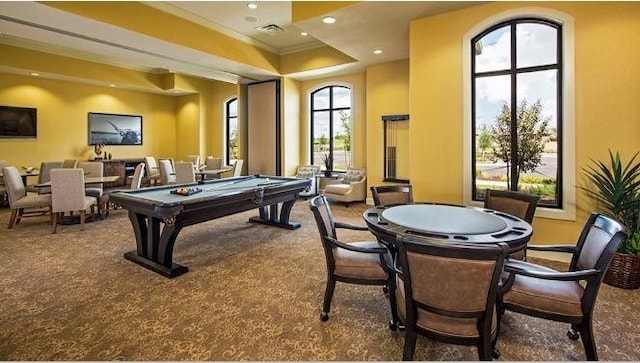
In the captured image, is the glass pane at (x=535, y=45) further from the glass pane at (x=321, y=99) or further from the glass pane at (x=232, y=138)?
the glass pane at (x=232, y=138)

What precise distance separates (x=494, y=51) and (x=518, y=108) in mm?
847

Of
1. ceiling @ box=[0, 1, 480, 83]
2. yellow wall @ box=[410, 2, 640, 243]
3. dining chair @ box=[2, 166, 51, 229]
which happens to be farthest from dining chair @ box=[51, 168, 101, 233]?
yellow wall @ box=[410, 2, 640, 243]

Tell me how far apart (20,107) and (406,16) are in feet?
31.5

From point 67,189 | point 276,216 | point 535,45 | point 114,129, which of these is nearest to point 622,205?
point 535,45

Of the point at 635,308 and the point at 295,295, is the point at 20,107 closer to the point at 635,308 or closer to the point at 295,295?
the point at 295,295

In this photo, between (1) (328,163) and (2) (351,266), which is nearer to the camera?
(2) (351,266)

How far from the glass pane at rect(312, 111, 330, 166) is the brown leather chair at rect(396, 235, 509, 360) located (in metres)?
7.41

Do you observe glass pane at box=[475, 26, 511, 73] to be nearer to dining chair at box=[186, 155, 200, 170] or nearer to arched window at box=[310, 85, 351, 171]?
arched window at box=[310, 85, 351, 171]

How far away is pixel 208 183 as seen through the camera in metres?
4.93

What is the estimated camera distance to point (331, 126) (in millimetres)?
8914

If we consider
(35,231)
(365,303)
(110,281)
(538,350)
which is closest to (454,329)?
(538,350)

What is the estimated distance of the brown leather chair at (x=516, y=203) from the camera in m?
3.09

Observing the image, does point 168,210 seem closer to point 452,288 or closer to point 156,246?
point 156,246

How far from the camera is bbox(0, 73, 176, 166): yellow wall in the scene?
8.20m
